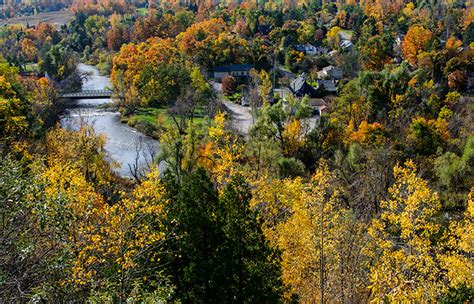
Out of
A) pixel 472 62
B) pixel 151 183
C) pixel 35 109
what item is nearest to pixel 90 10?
pixel 35 109

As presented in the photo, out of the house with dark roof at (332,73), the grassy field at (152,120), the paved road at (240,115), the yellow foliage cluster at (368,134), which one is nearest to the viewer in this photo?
the yellow foliage cluster at (368,134)

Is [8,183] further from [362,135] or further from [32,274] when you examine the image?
[362,135]

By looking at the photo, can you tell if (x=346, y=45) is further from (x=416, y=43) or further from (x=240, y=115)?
(x=240, y=115)

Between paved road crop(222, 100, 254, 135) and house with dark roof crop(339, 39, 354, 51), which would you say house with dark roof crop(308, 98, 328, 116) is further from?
house with dark roof crop(339, 39, 354, 51)

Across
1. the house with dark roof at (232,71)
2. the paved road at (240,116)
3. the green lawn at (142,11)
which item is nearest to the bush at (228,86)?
the paved road at (240,116)

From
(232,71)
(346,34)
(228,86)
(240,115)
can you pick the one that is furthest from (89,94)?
(346,34)

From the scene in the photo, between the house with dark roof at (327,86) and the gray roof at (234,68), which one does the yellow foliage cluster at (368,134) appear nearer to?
the house with dark roof at (327,86)
